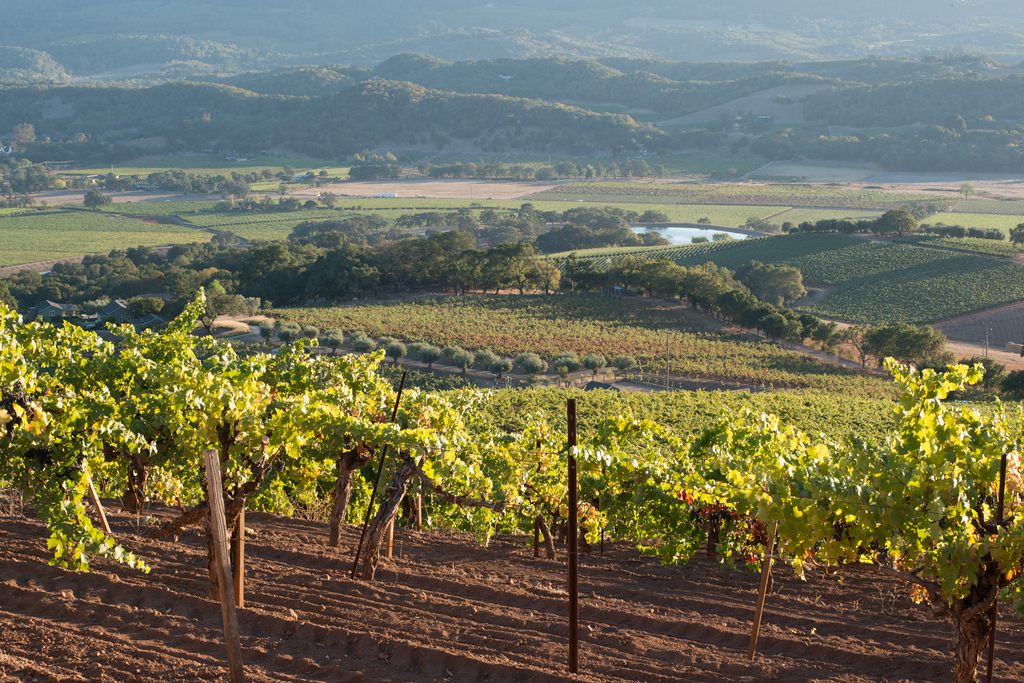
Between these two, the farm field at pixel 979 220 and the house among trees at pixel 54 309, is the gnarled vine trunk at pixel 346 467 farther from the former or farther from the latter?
the farm field at pixel 979 220

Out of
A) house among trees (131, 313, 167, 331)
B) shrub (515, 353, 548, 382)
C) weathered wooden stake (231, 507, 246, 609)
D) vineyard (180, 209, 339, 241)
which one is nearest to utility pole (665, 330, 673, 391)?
shrub (515, 353, 548, 382)

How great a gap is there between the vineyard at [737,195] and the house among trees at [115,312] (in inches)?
4242

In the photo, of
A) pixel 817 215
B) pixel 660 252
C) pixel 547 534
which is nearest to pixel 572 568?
pixel 547 534

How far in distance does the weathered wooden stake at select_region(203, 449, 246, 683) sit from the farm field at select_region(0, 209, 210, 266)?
418 ft

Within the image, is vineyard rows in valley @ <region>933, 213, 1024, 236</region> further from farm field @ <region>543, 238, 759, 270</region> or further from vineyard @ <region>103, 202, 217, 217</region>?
vineyard @ <region>103, 202, 217, 217</region>

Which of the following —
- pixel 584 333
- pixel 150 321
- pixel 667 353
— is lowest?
pixel 150 321

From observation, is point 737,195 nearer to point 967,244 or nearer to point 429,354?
point 967,244

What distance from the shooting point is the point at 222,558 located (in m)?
6.29

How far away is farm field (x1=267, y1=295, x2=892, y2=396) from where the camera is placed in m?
51.6

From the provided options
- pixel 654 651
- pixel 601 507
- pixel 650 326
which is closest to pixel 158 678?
pixel 654 651

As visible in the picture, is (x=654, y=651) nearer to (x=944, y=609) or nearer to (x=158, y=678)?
(x=944, y=609)

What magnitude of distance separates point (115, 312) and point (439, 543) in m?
71.9

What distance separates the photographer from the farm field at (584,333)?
51625mm

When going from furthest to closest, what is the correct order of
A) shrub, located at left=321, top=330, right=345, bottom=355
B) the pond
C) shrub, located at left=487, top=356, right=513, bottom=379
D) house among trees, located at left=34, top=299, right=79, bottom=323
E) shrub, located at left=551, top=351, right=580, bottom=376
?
the pond < house among trees, located at left=34, top=299, right=79, bottom=323 < shrub, located at left=321, top=330, right=345, bottom=355 < shrub, located at left=551, top=351, right=580, bottom=376 < shrub, located at left=487, top=356, right=513, bottom=379
